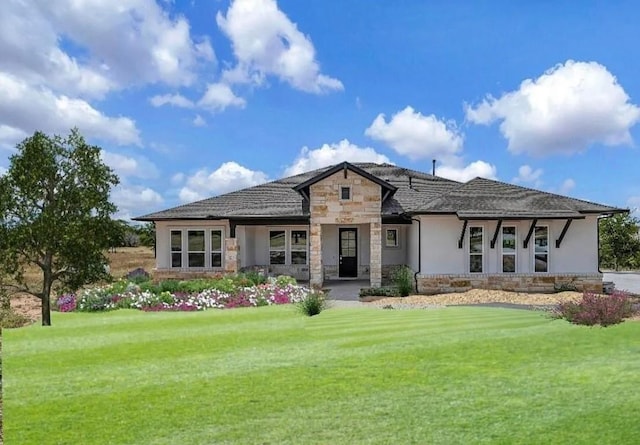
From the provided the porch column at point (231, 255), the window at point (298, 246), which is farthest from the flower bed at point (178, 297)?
the window at point (298, 246)

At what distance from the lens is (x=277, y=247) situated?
25.2 m

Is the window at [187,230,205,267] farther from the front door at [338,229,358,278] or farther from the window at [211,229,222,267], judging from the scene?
the front door at [338,229,358,278]

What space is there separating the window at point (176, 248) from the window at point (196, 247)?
420mm

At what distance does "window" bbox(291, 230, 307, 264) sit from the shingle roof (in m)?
6.37

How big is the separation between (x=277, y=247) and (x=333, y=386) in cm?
1871

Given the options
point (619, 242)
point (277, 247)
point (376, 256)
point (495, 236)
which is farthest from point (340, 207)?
point (619, 242)

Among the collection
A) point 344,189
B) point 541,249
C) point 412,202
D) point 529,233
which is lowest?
point 541,249

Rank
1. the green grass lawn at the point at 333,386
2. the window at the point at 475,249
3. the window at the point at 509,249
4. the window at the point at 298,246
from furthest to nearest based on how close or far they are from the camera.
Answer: the window at the point at 298,246 → the window at the point at 509,249 → the window at the point at 475,249 → the green grass lawn at the point at 333,386

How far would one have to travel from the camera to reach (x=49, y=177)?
12625 mm

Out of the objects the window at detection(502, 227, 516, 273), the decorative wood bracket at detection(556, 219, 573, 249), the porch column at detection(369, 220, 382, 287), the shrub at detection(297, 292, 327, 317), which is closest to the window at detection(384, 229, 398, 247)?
the porch column at detection(369, 220, 382, 287)

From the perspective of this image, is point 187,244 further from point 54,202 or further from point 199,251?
point 54,202

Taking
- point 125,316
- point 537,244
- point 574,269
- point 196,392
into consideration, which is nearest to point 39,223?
point 125,316

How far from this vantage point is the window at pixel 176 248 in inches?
938

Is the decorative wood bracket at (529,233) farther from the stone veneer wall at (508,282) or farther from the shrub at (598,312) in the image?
the shrub at (598,312)
